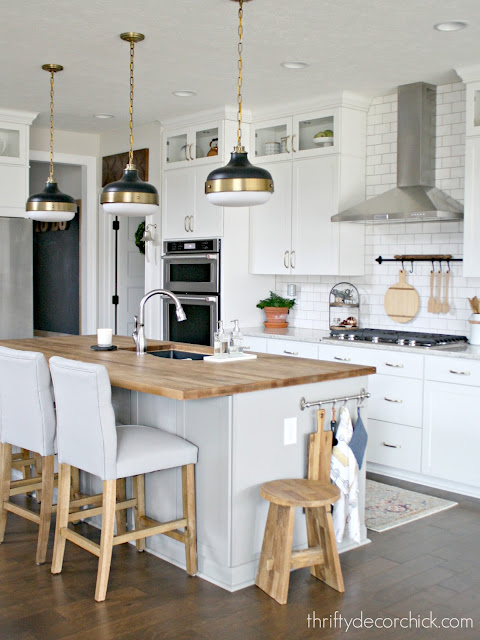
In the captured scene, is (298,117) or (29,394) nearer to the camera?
(29,394)

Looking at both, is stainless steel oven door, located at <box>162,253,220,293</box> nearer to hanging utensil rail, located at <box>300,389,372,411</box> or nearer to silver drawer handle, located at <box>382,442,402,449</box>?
silver drawer handle, located at <box>382,442,402,449</box>

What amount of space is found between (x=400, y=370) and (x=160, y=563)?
218cm

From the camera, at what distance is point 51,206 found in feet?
15.7

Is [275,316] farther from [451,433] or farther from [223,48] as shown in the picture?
[223,48]

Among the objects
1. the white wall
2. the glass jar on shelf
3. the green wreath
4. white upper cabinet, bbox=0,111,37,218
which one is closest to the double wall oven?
the green wreath

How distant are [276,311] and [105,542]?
137 inches

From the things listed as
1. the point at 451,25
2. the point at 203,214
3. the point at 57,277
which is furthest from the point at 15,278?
the point at 451,25

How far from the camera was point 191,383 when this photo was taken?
319cm

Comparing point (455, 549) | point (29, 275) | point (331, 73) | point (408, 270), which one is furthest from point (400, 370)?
point (29, 275)

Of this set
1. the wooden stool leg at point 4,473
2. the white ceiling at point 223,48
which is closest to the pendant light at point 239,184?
the white ceiling at point 223,48

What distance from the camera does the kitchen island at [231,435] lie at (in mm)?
3236

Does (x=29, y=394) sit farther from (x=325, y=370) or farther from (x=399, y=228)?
(x=399, y=228)

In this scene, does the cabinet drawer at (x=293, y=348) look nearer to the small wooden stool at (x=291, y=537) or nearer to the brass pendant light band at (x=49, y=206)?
the brass pendant light band at (x=49, y=206)

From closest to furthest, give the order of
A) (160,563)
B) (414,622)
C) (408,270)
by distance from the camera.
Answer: (414,622)
(160,563)
(408,270)
